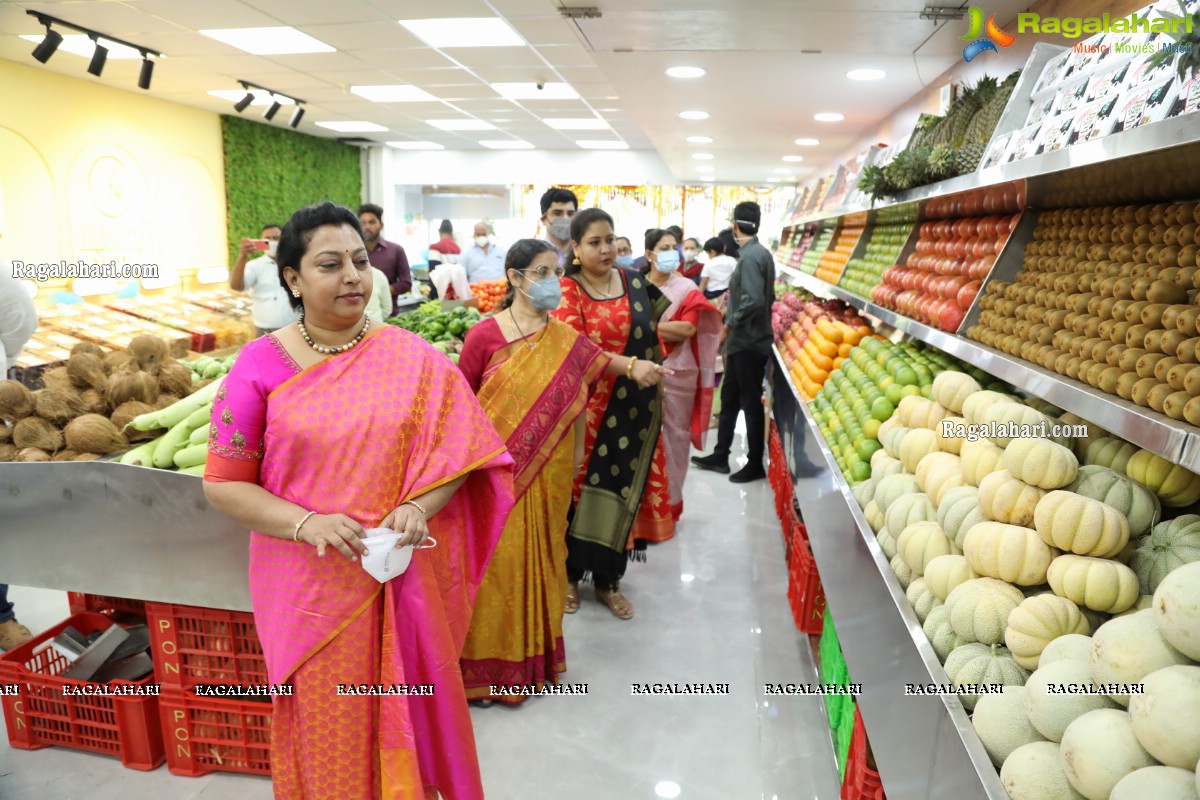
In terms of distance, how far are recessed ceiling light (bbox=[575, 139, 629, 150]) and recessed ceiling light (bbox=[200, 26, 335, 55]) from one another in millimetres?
7120

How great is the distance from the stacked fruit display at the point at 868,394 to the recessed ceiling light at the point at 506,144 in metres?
11.3

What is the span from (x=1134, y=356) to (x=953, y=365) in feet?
5.23

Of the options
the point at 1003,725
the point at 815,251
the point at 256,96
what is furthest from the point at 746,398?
the point at 256,96

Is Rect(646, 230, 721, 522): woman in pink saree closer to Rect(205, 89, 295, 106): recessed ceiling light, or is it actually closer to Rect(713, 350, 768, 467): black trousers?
Rect(713, 350, 768, 467): black trousers

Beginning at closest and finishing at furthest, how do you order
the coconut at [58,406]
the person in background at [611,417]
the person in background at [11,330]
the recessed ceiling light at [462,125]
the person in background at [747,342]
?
the coconut at [58,406]
the person in background at [11,330]
the person in background at [611,417]
the person in background at [747,342]
the recessed ceiling light at [462,125]

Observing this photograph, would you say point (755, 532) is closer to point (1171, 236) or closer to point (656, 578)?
point (656, 578)

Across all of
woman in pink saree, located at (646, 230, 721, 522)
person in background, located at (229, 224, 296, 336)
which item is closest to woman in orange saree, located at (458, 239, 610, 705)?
woman in pink saree, located at (646, 230, 721, 522)

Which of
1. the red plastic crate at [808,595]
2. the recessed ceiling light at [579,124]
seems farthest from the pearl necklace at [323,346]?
the recessed ceiling light at [579,124]

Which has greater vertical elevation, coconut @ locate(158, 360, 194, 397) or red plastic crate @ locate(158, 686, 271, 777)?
coconut @ locate(158, 360, 194, 397)

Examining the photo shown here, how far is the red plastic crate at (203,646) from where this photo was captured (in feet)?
8.01

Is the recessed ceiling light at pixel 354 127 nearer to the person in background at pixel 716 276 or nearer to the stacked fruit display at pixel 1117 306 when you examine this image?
the person in background at pixel 716 276

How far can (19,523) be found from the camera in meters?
2.51

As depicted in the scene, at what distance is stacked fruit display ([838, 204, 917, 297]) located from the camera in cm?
429

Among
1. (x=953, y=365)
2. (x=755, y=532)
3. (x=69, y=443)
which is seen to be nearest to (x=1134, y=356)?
(x=953, y=365)
